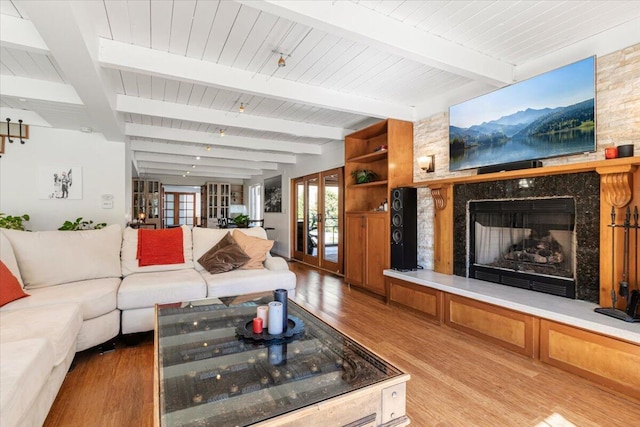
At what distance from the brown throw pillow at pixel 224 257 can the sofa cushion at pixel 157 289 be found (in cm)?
28

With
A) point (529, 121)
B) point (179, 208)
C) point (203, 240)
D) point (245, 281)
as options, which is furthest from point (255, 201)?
point (529, 121)

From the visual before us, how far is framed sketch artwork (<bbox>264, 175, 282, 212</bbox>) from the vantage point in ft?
27.2

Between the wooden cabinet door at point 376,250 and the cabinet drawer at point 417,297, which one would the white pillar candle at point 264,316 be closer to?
the cabinet drawer at point 417,297

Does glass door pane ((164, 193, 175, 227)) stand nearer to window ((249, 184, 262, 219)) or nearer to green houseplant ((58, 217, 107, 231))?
window ((249, 184, 262, 219))

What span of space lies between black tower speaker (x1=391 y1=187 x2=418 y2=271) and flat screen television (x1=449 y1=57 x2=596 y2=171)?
2.07 feet

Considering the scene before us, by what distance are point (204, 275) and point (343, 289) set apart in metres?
2.20

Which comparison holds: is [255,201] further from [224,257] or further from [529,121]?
[529,121]

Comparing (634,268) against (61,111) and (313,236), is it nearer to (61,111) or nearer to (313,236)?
(313,236)

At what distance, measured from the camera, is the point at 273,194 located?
28.5ft

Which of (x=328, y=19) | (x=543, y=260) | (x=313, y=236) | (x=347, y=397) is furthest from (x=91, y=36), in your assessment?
(x=313, y=236)

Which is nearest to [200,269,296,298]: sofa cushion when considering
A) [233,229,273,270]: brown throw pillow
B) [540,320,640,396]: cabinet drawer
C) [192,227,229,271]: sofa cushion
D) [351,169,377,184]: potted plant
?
[233,229,273,270]: brown throw pillow

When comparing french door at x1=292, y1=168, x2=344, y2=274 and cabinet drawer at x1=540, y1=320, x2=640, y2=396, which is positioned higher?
french door at x1=292, y1=168, x2=344, y2=274

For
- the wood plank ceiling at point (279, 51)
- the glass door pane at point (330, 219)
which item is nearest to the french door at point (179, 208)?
the glass door pane at point (330, 219)

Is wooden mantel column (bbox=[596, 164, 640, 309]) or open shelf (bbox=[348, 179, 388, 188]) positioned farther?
open shelf (bbox=[348, 179, 388, 188])
